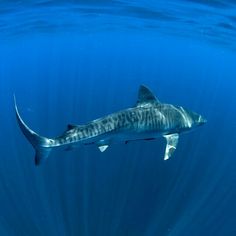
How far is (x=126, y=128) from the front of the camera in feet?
22.2

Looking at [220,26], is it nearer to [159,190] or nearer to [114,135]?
[159,190]

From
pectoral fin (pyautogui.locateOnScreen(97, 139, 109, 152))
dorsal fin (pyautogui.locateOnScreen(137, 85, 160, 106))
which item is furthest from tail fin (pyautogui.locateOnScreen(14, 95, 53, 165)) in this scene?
dorsal fin (pyautogui.locateOnScreen(137, 85, 160, 106))

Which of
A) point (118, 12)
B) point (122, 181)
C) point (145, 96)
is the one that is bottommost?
point (122, 181)

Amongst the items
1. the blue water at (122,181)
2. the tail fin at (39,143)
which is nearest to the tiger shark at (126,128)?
the tail fin at (39,143)

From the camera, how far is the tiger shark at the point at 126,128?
20.7ft

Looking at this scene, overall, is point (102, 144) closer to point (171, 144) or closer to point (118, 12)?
point (171, 144)

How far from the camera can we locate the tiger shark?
630 cm

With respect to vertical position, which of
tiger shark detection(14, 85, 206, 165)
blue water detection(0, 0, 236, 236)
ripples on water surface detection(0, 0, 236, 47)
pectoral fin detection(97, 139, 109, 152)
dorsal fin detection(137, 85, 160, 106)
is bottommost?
blue water detection(0, 0, 236, 236)

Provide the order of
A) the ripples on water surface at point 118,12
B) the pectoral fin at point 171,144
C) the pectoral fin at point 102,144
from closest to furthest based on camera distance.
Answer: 1. the pectoral fin at point 102,144
2. the pectoral fin at point 171,144
3. the ripples on water surface at point 118,12

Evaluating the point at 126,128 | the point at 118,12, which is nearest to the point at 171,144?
the point at 126,128

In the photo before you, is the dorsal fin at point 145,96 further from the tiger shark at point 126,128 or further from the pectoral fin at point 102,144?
the pectoral fin at point 102,144

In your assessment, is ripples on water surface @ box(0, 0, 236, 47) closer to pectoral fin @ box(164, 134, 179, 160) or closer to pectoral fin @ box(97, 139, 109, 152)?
pectoral fin @ box(164, 134, 179, 160)

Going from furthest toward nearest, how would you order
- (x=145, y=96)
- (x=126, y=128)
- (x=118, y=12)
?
(x=118, y=12) < (x=145, y=96) < (x=126, y=128)

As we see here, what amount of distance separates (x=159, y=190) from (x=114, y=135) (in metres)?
7.58
